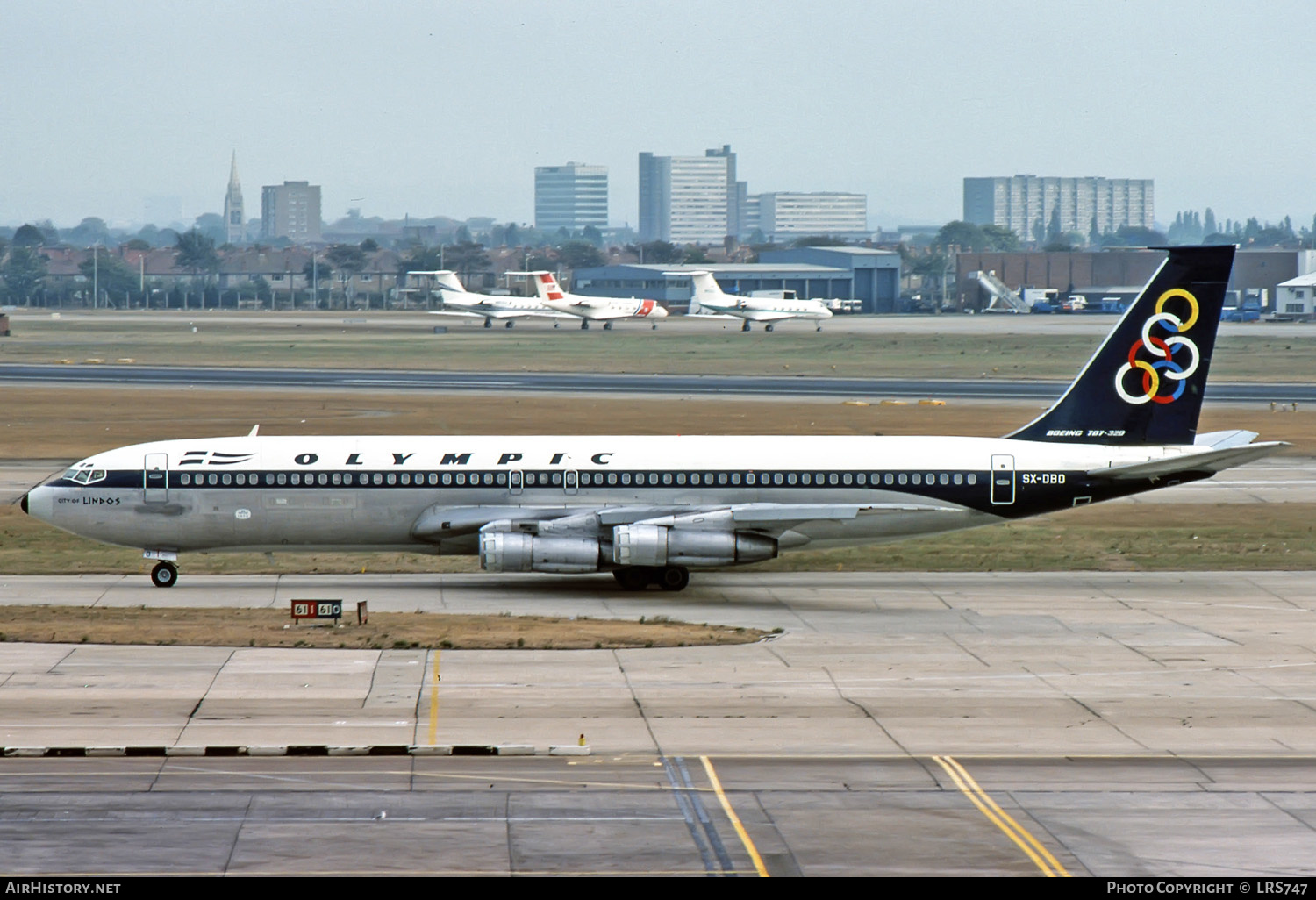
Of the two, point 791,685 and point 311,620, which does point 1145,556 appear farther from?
point 311,620

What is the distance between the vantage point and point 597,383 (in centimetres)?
10331

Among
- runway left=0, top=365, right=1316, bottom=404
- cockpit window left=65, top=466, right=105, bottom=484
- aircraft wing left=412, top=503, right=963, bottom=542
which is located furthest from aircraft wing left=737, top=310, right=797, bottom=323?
cockpit window left=65, top=466, right=105, bottom=484

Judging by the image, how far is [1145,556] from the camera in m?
47.5

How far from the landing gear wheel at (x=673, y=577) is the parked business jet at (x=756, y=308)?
135 meters

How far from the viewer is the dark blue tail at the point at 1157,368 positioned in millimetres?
43094

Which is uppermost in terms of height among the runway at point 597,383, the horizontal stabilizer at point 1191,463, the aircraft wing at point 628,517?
the horizontal stabilizer at point 1191,463

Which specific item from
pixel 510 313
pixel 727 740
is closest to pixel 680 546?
pixel 727 740

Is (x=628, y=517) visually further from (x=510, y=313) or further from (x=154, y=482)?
(x=510, y=313)

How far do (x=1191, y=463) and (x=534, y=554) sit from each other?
1748 centimetres

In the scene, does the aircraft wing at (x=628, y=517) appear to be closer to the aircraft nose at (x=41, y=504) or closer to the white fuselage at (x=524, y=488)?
the white fuselage at (x=524, y=488)

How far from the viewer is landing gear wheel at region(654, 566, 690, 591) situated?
42375mm

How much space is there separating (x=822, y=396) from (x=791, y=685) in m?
64.8

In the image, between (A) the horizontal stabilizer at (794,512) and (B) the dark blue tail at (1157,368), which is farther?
(B) the dark blue tail at (1157,368)

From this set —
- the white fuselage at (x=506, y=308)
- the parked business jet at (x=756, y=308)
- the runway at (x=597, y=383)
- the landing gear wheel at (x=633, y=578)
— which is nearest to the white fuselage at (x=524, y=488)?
the landing gear wheel at (x=633, y=578)
